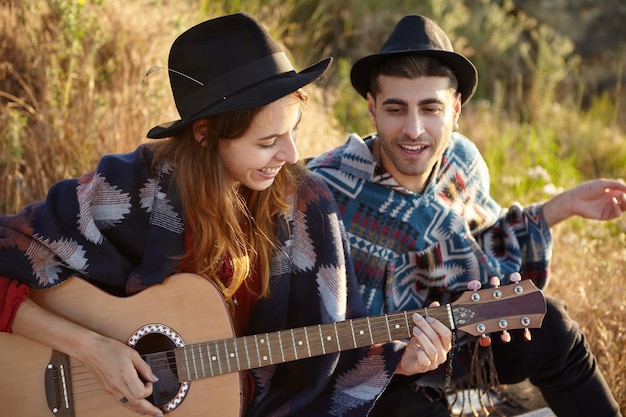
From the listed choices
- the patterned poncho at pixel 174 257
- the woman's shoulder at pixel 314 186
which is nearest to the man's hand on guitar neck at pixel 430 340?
the patterned poncho at pixel 174 257

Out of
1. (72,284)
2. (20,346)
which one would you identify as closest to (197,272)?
(72,284)

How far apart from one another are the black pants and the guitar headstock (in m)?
0.48

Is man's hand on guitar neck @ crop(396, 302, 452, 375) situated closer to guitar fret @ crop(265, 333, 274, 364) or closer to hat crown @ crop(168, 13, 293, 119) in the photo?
guitar fret @ crop(265, 333, 274, 364)

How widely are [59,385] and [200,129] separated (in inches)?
39.9

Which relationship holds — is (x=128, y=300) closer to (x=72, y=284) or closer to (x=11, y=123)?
(x=72, y=284)

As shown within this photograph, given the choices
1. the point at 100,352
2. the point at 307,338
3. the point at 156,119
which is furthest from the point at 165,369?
the point at 156,119

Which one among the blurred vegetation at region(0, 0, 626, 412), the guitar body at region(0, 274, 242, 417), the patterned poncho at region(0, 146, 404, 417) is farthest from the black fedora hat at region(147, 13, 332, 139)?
the blurred vegetation at region(0, 0, 626, 412)

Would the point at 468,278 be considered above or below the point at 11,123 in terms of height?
below

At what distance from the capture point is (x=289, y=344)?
2.64 metres

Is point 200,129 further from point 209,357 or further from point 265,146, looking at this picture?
point 209,357

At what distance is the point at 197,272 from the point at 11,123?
5.74ft

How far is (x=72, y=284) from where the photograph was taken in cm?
268

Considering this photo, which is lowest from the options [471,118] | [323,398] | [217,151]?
[323,398]

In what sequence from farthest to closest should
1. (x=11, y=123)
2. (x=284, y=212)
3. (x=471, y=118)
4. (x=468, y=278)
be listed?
(x=471, y=118) < (x=11, y=123) < (x=468, y=278) < (x=284, y=212)
